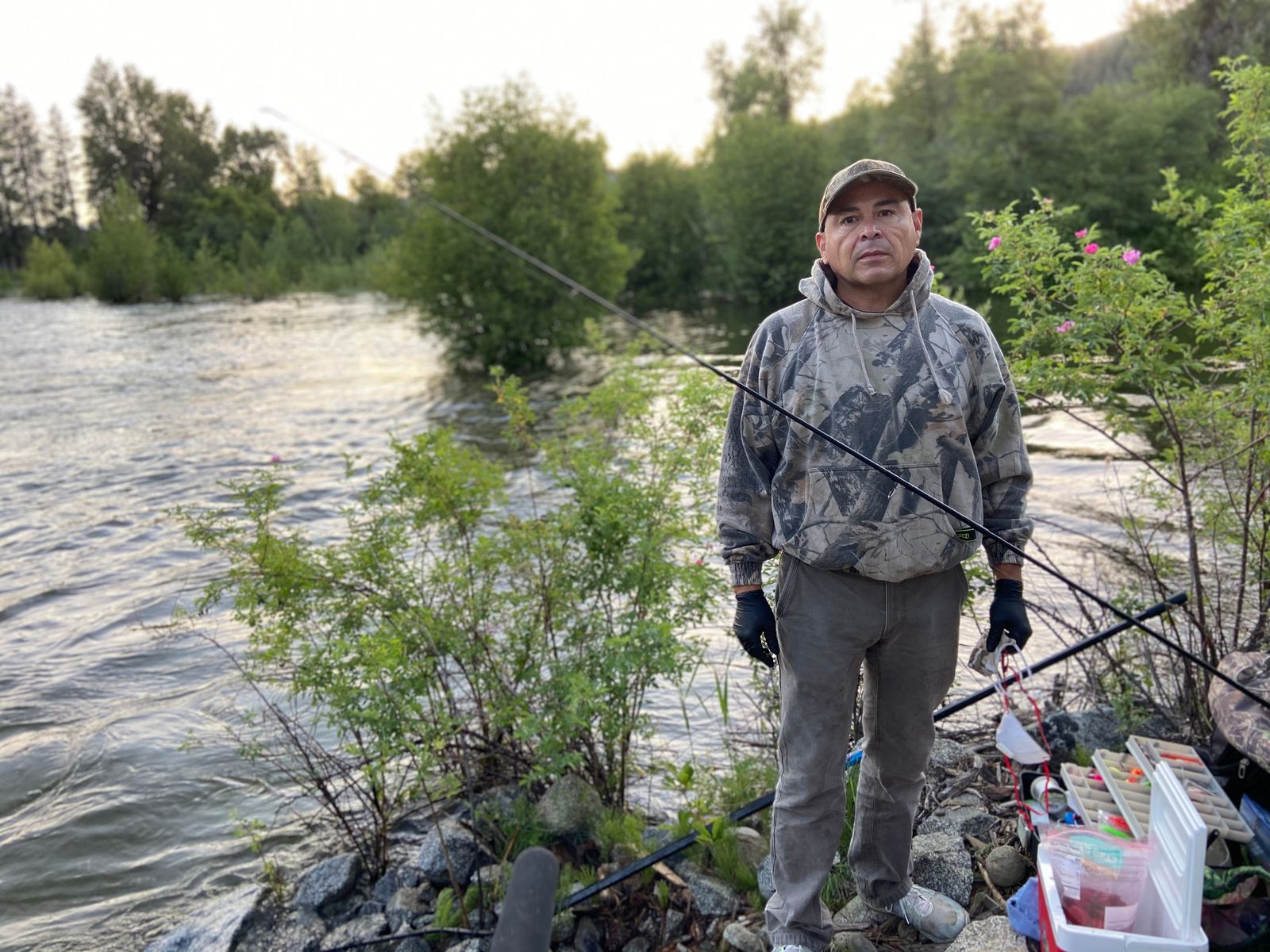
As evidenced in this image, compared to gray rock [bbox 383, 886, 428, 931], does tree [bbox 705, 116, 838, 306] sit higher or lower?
higher

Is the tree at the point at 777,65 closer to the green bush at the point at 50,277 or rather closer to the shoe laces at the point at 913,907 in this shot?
the green bush at the point at 50,277

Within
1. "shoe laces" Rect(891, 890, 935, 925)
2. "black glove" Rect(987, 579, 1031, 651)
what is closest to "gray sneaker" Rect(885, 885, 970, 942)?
"shoe laces" Rect(891, 890, 935, 925)

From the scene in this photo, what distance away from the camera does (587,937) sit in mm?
3297

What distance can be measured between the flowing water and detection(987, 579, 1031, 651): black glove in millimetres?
2047

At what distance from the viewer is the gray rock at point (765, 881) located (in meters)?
3.23

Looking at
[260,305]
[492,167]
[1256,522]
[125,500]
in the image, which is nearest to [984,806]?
[1256,522]

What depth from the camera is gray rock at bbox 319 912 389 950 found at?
349cm

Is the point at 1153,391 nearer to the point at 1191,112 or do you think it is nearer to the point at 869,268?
the point at 869,268

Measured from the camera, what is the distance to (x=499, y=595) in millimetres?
4031

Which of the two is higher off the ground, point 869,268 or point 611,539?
point 869,268

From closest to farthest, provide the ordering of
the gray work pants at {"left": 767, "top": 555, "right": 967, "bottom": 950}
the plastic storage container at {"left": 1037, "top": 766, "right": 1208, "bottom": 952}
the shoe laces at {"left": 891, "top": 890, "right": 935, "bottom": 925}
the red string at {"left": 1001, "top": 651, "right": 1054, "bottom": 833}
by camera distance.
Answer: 1. the plastic storage container at {"left": 1037, "top": 766, "right": 1208, "bottom": 952}
2. the gray work pants at {"left": 767, "top": 555, "right": 967, "bottom": 950}
3. the red string at {"left": 1001, "top": 651, "right": 1054, "bottom": 833}
4. the shoe laces at {"left": 891, "top": 890, "right": 935, "bottom": 925}

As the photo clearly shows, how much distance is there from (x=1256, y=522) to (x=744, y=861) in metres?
2.48

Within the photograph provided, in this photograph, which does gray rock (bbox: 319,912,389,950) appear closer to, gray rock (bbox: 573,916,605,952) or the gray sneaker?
gray rock (bbox: 573,916,605,952)

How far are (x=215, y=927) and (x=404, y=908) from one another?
798 millimetres
